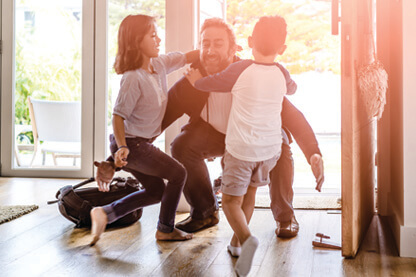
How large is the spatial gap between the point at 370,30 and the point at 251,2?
4.08m

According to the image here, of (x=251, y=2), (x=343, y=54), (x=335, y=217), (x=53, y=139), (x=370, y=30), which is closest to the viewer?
(x=343, y=54)

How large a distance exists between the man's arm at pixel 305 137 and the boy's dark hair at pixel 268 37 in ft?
1.40

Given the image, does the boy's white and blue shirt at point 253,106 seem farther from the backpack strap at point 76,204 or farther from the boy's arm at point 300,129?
the backpack strap at point 76,204

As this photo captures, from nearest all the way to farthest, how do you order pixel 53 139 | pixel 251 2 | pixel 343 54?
1. pixel 343 54
2. pixel 53 139
3. pixel 251 2

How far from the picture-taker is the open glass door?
458 cm

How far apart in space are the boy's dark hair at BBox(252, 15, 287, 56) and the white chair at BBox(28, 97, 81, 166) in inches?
109

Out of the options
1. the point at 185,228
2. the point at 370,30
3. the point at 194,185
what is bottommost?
the point at 185,228

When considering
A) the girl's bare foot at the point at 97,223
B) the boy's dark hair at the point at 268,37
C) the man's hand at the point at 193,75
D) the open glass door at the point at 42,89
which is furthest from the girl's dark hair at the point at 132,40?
the open glass door at the point at 42,89

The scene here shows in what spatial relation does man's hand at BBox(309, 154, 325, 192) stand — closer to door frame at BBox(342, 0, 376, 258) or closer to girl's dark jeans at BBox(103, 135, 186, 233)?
door frame at BBox(342, 0, 376, 258)

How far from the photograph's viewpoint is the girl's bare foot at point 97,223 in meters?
2.37

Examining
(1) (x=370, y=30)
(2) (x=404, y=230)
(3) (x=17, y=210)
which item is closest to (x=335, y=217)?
(2) (x=404, y=230)

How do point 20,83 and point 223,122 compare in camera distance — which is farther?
point 20,83

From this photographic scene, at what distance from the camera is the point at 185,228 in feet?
8.68

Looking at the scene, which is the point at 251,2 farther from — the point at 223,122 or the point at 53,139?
the point at 223,122
